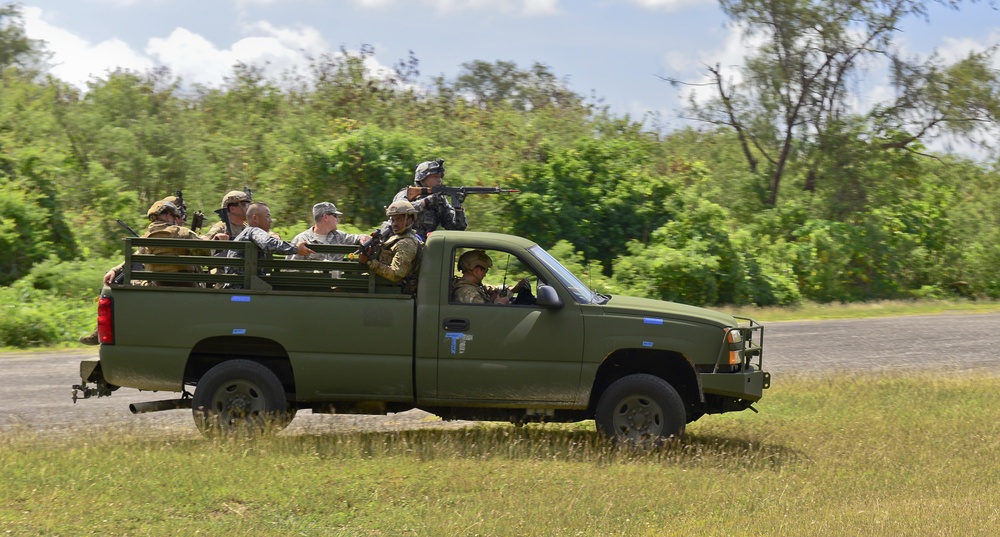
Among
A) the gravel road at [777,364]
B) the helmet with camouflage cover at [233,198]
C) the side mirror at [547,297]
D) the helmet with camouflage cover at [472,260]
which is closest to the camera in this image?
the side mirror at [547,297]

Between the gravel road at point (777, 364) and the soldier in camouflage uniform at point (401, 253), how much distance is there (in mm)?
1988

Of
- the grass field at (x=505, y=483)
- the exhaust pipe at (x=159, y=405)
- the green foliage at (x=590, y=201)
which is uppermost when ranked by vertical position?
the green foliage at (x=590, y=201)

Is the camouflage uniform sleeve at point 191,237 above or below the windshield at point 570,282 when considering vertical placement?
above

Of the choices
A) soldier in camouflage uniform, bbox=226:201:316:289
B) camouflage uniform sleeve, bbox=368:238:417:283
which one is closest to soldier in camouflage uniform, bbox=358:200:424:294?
camouflage uniform sleeve, bbox=368:238:417:283

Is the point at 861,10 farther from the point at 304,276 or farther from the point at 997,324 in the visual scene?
the point at 304,276

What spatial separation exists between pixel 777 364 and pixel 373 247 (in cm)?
798

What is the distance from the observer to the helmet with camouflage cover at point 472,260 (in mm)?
8797

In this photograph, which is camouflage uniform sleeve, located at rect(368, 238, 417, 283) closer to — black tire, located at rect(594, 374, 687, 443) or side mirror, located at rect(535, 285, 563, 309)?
side mirror, located at rect(535, 285, 563, 309)

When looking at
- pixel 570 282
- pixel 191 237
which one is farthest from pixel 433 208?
pixel 191 237

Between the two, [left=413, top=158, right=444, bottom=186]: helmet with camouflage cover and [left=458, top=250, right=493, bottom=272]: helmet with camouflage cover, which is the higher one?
[left=413, top=158, right=444, bottom=186]: helmet with camouflage cover

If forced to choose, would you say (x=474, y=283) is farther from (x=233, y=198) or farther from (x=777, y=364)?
(x=777, y=364)

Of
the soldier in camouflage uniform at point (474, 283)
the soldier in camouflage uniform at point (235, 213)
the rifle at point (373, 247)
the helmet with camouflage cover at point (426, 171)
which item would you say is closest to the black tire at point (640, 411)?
the soldier in camouflage uniform at point (474, 283)

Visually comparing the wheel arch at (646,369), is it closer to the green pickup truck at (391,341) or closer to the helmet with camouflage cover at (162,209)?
the green pickup truck at (391,341)

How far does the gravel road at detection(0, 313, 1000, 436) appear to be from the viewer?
1008 cm
